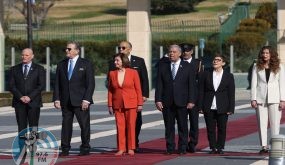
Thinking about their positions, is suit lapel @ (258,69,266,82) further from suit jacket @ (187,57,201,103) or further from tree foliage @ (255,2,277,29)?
tree foliage @ (255,2,277,29)

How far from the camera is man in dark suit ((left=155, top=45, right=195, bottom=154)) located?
19.3 m

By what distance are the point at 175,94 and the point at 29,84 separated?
254 centimetres

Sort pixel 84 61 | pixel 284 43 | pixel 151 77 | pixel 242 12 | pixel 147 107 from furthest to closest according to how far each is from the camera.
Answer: pixel 242 12 < pixel 151 77 < pixel 284 43 < pixel 147 107 < pixel 84 61

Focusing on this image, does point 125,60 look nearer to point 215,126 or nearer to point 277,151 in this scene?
point 215,126

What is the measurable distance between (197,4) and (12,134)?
228ft

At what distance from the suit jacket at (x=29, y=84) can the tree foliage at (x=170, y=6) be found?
69.6 m

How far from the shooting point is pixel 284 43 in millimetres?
42219

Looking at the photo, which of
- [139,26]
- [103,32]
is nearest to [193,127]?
[139,26]

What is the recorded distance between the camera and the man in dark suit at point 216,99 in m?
19.4

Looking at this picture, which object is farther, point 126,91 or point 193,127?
point 193,127

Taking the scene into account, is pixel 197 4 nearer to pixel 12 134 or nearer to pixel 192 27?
pixel 192 27

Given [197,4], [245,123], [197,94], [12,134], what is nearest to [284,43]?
[245,123]

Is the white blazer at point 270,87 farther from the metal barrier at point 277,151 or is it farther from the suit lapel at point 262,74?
the metal barrier at point 277,151

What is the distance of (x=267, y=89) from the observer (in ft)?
62.2
